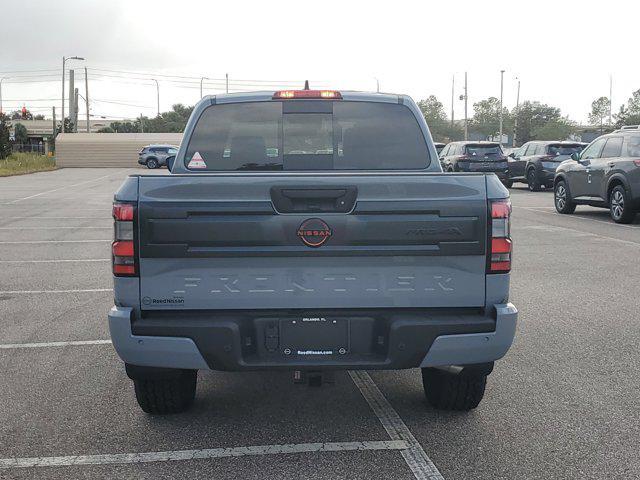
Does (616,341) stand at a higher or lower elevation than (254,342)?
lower

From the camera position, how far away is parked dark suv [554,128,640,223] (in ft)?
51.2

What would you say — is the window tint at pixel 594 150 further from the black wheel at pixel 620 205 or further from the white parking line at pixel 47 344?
the white parking line at pixel 47 344

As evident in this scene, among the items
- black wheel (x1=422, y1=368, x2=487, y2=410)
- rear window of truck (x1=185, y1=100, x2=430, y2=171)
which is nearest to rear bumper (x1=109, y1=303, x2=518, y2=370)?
black wheel (x1=422, y1=368, x2=487, y2=410)

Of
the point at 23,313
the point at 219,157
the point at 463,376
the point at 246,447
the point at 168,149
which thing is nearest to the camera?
the point at 246,447

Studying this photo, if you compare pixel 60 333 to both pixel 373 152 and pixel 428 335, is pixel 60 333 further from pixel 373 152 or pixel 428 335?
pixel 428 335

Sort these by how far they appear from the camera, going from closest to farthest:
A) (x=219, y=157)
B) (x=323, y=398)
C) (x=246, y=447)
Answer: (x=246, y=447) < (x=323, y=398) < (x=219, y=157)

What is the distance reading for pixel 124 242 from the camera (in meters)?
3.86

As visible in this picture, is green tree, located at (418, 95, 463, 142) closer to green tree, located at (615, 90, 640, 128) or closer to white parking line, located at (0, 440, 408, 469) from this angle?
green tree, located at (615, 90, 640, 128)

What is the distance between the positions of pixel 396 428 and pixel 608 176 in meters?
13.3

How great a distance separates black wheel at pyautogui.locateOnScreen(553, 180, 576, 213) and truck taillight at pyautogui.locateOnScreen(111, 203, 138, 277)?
15.7 meters

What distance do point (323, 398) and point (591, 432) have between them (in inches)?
64.4

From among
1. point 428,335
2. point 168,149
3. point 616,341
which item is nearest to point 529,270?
point 616,341

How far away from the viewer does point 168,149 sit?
2085 inches

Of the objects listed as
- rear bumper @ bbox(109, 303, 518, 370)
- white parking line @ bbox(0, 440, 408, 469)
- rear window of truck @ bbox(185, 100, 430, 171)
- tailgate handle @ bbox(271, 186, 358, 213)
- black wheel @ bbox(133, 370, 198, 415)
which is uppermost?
rear window of truck @ bbox(185, 100, 430, 171)
